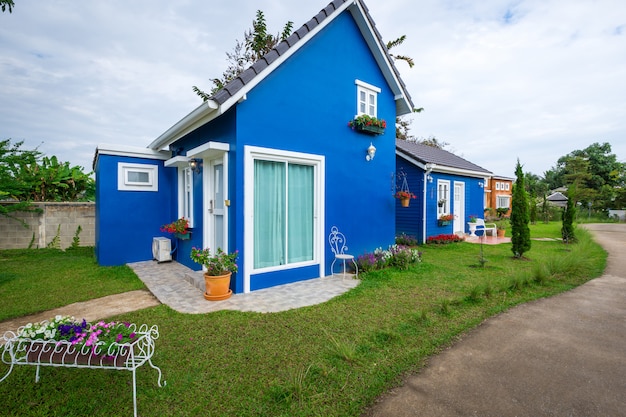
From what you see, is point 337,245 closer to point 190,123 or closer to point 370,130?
point 370,130

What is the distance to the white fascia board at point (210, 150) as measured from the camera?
5.12 meters

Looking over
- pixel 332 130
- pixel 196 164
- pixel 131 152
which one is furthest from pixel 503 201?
pixel 131 152

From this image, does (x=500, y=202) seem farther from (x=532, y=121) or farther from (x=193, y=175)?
(x=193, y=175)

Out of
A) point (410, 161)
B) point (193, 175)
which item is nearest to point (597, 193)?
point (410, 161)

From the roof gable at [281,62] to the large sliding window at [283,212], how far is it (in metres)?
1.24

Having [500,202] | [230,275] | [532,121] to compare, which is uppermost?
[532,121]

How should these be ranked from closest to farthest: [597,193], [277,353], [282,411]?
[282,411] → [277,353] → [597,193]

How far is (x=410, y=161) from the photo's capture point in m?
11.8

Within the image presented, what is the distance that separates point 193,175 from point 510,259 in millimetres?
8926

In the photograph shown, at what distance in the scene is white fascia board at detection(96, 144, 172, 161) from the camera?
7424 millimetres

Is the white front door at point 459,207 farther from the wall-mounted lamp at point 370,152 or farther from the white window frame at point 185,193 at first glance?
the white window frame at point 185,193

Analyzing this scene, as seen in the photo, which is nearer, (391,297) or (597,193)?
(391,297)

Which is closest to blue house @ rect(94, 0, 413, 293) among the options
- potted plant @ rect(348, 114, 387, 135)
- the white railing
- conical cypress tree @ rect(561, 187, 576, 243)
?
potted plant @ rect(348, 114, 387, 135)

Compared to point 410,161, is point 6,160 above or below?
below
